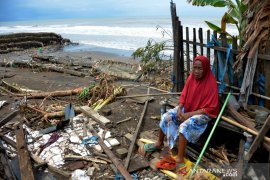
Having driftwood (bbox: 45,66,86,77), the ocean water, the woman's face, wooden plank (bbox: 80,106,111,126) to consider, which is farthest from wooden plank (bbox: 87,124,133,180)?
driftwood (bbox: 45,66,86,77)

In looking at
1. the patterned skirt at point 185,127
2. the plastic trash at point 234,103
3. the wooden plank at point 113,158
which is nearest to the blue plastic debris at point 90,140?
the wooden plank at point 113,158

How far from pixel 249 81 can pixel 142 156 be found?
2.33 m

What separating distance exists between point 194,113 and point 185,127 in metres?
0.34

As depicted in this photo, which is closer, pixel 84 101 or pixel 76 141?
pixel 76 141

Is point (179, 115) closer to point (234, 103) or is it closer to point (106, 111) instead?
point (234, 103)

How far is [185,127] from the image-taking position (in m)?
4.46

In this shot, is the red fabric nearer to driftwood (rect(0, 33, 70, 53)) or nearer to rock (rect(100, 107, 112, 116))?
rock (rect(100, 107, 112, 116))

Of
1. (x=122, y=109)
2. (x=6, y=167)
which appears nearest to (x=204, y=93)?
(x=122, y=109)

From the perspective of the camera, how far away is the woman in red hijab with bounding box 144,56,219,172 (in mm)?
4500

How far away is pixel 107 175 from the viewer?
4488 millimetres

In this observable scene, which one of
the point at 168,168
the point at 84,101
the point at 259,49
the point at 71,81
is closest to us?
the point at 168,168

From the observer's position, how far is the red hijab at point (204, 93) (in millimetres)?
Answer: 4645

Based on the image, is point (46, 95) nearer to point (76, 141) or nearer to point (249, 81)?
point (76, 141)

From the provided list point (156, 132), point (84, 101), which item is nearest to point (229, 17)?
point (156, 132)
